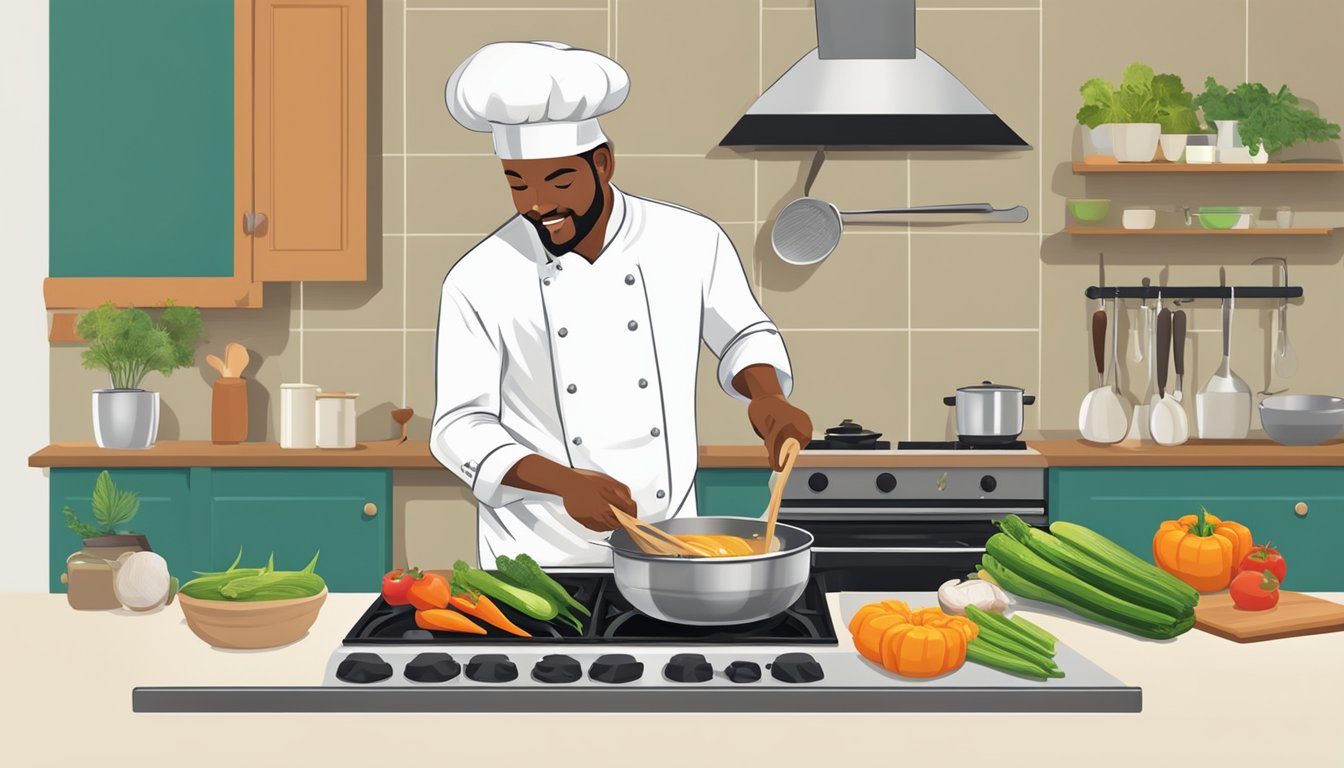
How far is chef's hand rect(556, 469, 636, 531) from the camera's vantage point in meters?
1.79

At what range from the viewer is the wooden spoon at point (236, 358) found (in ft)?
12.5

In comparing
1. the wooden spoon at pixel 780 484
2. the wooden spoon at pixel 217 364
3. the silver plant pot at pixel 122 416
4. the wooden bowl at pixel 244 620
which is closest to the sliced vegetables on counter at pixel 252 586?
the wooden bowl at pixel 244 620

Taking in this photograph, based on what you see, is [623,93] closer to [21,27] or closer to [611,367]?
[611,367]

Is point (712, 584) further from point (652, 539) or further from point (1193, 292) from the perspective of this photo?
point (1193, 292)

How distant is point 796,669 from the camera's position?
1.43m

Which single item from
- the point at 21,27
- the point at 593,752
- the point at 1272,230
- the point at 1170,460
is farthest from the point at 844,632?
the point at 21,27

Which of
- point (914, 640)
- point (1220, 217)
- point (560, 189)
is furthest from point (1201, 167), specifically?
point (914, 640)

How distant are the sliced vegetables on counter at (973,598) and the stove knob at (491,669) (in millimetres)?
606

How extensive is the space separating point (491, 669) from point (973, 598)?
2.17 feet

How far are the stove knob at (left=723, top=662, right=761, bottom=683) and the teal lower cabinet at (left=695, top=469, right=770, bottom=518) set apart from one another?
204cm

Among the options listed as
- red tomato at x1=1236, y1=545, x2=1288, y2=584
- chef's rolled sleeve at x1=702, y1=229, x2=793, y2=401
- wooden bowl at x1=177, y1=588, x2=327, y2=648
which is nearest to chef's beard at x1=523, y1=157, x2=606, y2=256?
chef's rolled sleeve at x1=702, y1=229, x2=793, y2=401

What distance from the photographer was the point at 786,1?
12.9 feet

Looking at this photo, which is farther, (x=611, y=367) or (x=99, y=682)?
(x=611, y=367)

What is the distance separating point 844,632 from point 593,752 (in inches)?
19.6
